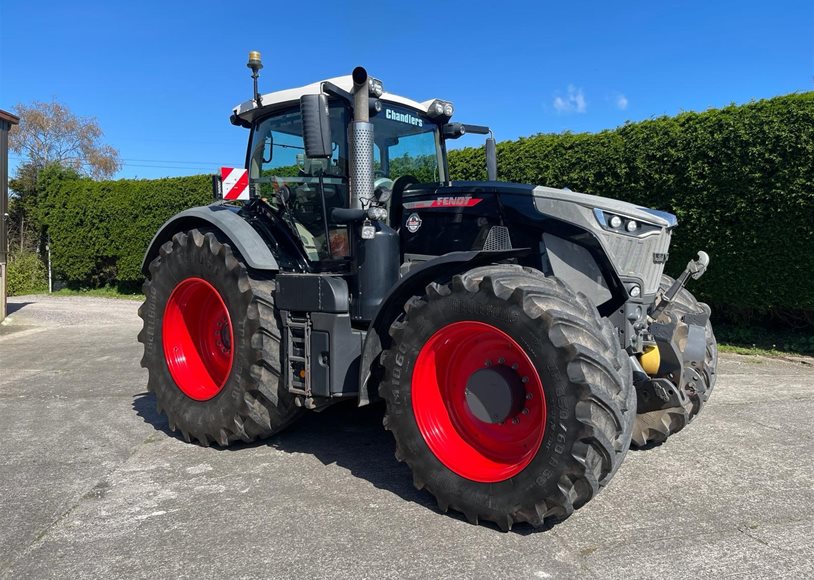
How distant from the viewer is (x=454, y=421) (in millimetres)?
3328

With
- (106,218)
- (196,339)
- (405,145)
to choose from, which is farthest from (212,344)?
(106,218)

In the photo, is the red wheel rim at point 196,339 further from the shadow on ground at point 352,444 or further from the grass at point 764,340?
the grass at point 764,340

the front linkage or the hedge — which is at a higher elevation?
the hedge

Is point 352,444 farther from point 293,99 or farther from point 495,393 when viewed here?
point 293,99

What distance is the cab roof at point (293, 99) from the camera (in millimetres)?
3914

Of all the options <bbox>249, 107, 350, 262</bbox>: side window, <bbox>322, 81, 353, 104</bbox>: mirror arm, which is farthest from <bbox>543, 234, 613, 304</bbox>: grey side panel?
<bbox>322, 81, 353, 104</bbox>: mirror arm

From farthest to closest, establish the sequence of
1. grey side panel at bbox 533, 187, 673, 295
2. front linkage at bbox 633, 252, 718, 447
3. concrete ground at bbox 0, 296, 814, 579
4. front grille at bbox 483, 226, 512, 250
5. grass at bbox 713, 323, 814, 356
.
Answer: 1. grass at bbox 713, 323, 814, 356
2. front grille at bbox 483, 226, 512, 250
3. front linkage at bbox 633, 252, 718, 447
4. grey side panel at bbox 533, 187, 673, 295
5. concrete ground at bbox 0, 296, 814, 579

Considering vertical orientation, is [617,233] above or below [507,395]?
above

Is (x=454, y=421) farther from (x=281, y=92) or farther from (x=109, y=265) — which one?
(x=109, y=265)

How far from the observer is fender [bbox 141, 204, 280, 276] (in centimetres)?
404

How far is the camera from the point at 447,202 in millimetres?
3795

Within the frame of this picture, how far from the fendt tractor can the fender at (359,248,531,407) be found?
0.04 feet

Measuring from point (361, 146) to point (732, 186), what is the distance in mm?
5925

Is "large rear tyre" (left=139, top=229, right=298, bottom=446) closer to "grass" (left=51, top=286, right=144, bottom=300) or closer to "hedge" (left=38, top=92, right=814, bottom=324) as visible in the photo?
"hedge" (left=38, top=92, right=814, bottom=324)
